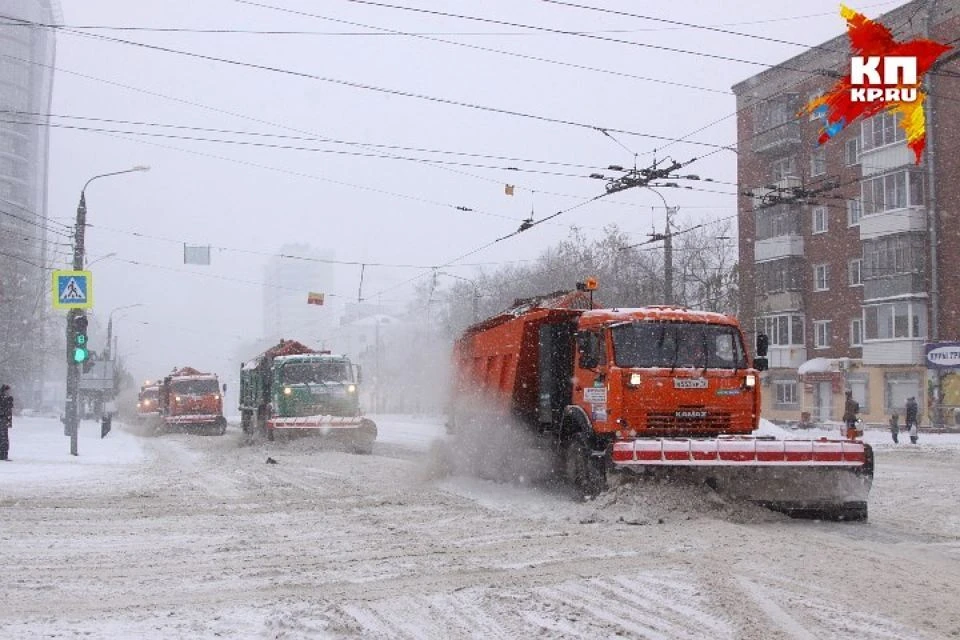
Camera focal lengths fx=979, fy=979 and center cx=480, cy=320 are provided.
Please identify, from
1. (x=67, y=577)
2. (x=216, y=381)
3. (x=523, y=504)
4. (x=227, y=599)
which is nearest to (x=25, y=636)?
(x=227, y=599)

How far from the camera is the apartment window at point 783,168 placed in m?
48.7

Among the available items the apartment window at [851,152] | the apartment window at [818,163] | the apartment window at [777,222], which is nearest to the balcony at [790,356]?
the apartment window at [777,222]

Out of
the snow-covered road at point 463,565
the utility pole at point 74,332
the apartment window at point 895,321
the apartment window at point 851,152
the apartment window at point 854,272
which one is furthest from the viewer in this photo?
the apartment window at point 854,272

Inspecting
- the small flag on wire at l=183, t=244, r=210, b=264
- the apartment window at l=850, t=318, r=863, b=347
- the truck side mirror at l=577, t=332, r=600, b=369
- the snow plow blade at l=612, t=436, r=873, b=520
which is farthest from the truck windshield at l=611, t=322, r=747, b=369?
the apartment window at l=850, t=318, r=863, b=347

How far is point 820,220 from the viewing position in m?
47.8

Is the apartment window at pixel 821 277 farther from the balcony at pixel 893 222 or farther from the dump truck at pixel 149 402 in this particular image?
the dump truck at pixel 149 402

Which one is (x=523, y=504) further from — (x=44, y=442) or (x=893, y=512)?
(x=44, y=442)

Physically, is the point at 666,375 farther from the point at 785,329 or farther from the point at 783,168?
the point at 783,168

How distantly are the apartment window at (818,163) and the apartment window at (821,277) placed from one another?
451 centimetres

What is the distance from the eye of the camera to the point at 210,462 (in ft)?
72.9

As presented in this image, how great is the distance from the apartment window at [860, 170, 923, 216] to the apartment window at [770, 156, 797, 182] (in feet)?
16.9

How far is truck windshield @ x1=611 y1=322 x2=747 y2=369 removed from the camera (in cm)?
1299

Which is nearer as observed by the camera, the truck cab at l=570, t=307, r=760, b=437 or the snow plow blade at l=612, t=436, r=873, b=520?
the snow plow blade at l=612, t=436, r=873, b=520

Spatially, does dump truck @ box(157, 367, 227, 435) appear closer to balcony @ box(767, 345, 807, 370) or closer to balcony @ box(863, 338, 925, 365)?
balcony @ box(767, 345, 807, 370)
